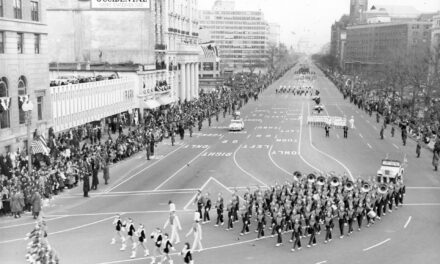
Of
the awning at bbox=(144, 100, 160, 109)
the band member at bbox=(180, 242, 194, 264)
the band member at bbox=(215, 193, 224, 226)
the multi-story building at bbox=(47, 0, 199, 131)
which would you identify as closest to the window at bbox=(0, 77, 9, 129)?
the band member at bbox=(215, 193, 224, 226)

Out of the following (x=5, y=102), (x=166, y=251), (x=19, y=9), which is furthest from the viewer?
(x=19, y=9)

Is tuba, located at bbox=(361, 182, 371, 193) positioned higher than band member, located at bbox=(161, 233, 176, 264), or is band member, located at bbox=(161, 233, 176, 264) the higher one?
tuba, located at bbox=(361, 182, 371, 193)

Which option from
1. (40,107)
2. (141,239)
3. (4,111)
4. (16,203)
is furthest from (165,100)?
(141,239)

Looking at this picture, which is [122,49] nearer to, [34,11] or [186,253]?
[34,11]

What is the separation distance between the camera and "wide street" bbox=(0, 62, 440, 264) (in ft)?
82.2

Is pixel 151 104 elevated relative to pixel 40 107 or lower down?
lower down

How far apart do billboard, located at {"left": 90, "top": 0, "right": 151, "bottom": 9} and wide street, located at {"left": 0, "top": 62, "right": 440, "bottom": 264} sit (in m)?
16.7

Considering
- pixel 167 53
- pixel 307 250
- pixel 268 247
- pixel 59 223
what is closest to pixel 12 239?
pixel 59 223

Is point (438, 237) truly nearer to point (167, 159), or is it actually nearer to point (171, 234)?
point (171, 234)

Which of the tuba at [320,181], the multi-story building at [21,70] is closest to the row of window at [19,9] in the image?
the multi-story building at [21,70]

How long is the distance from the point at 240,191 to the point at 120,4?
38180 mm

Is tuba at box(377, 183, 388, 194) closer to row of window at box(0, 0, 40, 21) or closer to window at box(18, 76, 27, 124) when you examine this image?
window at box(18, 76, 27, 124)

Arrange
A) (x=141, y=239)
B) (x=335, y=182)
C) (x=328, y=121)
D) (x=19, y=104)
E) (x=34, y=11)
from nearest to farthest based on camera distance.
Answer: (x=141, y=239) < (x=335, y=182) < (x=19, y=104) < (x=34, y=11) < (x=328, y=121)

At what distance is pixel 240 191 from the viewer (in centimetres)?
3700
